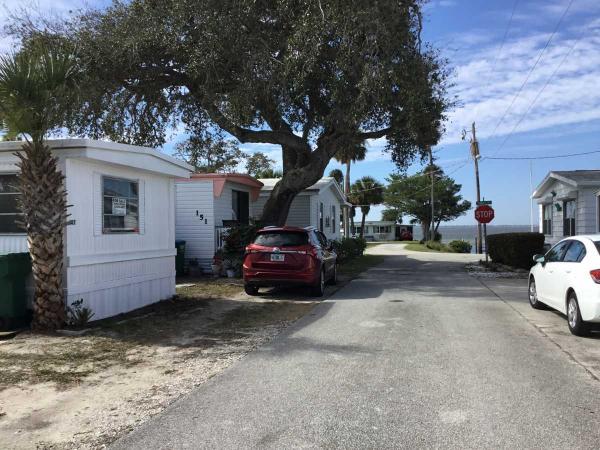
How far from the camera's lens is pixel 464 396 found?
5.16m

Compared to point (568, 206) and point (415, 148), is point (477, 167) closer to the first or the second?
point (568, 206)

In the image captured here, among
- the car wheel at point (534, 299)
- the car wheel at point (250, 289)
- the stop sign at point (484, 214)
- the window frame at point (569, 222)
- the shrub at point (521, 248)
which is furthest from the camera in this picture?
the stop sign at point (484, 214)

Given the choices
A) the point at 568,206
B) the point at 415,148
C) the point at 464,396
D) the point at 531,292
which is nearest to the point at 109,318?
the point at 464,396

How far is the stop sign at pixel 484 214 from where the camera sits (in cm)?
2330

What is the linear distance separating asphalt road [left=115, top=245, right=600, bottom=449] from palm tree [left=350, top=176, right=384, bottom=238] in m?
56.1

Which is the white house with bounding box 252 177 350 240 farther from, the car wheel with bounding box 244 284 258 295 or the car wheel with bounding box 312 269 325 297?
the car wheel with bounding box 312 269 325 297

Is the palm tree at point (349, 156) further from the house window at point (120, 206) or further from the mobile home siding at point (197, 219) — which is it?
the house window at point (120, 206)

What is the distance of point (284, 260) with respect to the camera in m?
12.2

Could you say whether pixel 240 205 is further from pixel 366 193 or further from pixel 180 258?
pixel 366 193

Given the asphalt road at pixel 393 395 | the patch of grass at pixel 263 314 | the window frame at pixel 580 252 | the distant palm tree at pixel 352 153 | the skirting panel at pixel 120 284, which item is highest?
the distant palm tree at pixel 352 153

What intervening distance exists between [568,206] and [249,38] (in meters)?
16.0

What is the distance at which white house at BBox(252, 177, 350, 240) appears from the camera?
2431 cm

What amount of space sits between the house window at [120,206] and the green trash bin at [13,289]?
145 cm

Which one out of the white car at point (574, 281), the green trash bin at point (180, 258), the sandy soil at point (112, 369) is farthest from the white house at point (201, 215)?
the white car at point (574, 281)
